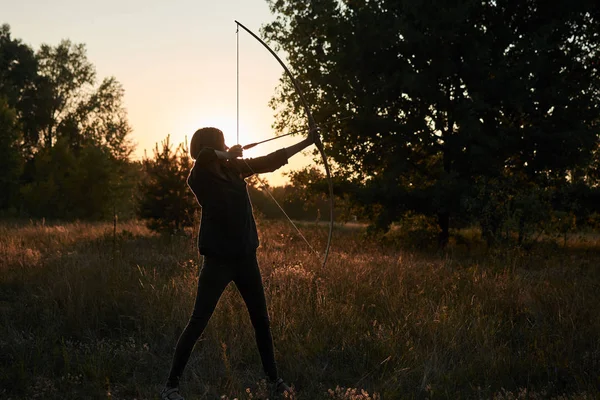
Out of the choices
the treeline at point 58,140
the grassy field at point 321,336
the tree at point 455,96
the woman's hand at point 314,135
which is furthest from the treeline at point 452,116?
the treeline at point 58,140

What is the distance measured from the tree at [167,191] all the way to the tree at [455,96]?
4.08m

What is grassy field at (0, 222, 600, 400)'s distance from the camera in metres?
4.26

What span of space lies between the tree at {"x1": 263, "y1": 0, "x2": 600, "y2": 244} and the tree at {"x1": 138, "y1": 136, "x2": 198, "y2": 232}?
4.08 metres

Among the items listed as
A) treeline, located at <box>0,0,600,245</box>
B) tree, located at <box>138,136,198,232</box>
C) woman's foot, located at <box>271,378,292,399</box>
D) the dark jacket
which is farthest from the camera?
tree, located at <box>138,136,198,232</box>

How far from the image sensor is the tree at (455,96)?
503 inches

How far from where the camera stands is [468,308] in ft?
19.0

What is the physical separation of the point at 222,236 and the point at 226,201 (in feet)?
0.81

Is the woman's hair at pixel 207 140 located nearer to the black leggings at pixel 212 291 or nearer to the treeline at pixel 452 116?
the black leggings at pixel 212 291

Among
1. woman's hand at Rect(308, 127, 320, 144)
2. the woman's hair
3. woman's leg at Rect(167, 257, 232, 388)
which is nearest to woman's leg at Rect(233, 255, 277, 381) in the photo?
woman's leg at Rect(167, 257, 232, 388)

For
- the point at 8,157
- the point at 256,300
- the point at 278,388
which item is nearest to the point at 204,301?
the point at 256,300

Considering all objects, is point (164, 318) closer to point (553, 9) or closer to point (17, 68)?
point (553, 9)

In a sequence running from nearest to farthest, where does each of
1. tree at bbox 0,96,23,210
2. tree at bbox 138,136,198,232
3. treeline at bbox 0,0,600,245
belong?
treeline at bbox 0,0,600,245 → tree at bbox 138,136,198,232 → tree at bbox 0,96,23,210

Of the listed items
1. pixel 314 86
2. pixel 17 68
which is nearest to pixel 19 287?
pixel 314 86

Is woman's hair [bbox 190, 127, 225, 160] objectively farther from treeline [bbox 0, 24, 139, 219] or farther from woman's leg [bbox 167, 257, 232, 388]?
treeline [bbox 0, 24, 139, 219]
